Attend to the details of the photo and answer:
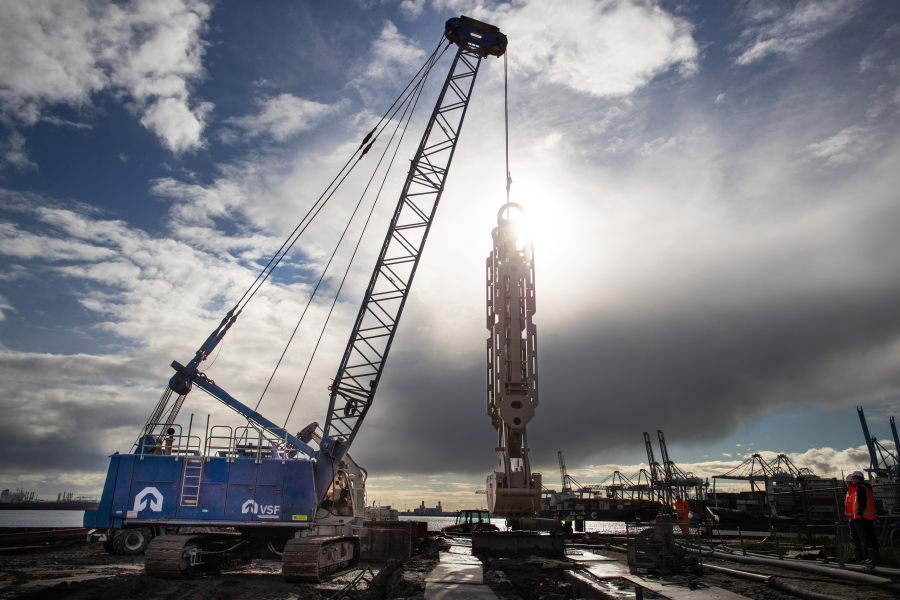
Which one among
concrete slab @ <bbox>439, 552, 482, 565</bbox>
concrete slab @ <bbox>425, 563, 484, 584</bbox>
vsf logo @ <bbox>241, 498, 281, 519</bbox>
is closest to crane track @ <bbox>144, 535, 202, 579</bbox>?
vsf logo @ <bbox>241, 498, 281, 519</bbox>

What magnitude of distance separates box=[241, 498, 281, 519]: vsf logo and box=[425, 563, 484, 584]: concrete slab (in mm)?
5825

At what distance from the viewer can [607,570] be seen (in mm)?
12195

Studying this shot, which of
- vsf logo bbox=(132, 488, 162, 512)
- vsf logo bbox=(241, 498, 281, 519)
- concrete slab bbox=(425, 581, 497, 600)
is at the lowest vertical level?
concrete slab bbox=(425, 581, 497, 600)

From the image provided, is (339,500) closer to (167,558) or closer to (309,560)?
(309,560)

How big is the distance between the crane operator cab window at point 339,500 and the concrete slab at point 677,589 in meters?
11.2

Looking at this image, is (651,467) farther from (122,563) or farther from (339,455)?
(122,563)

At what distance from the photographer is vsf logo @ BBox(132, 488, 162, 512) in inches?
631

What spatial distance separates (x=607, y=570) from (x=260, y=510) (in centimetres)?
1003

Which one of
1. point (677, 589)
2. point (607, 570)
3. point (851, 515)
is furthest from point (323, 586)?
point (851, 515)

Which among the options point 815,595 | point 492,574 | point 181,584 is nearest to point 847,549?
point 815,595

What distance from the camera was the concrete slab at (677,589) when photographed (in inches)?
333

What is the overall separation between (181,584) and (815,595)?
14.4 m

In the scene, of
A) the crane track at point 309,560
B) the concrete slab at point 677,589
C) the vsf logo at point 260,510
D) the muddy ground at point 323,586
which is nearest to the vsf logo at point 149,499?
the muddy ground at point 323,586

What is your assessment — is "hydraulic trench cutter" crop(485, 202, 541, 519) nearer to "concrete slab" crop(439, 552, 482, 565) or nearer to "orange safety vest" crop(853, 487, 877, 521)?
"concrete slab" crop(439, 552, 482, 565)
